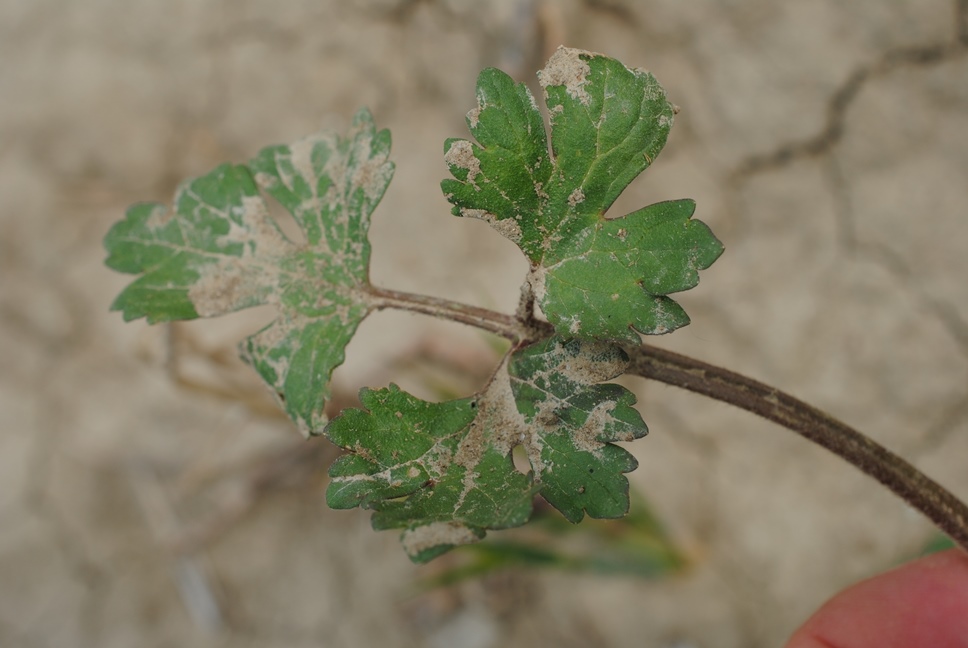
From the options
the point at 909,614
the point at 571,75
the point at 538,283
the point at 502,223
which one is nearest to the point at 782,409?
the point at 538,283

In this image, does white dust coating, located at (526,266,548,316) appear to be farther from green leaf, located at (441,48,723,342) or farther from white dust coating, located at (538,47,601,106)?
white dust coating, located at (538,47,601,106)

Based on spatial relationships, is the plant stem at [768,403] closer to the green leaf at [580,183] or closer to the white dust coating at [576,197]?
the green leaf at [580,183]

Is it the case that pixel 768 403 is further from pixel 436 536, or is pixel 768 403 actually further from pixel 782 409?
pixel 436 536

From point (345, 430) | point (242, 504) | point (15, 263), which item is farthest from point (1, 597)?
point (345, 430)

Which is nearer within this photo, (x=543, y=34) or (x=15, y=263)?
(x=543, y=34)

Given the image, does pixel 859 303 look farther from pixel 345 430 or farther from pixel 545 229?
pixel 345 430

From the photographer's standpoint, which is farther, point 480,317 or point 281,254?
point 281,254

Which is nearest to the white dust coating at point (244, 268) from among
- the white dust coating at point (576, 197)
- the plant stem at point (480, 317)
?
the plant stem at point (480, 317)
